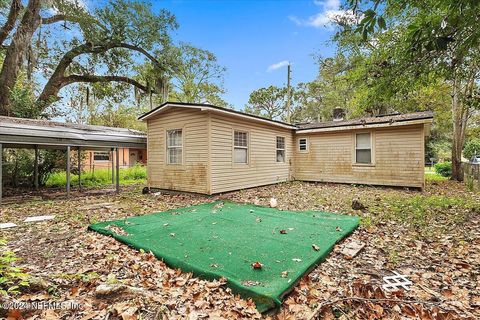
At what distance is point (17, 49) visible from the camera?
32.4 ft

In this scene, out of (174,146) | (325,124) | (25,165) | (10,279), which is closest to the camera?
(10,279)

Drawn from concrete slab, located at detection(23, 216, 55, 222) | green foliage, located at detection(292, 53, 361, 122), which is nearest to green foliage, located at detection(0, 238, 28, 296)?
concrete slab, located at detection(23, 216, 55, 222)

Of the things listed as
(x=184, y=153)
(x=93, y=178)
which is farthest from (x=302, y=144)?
(x=93, y=178)

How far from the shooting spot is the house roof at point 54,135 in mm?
7090

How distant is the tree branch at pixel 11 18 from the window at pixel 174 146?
8.26 m

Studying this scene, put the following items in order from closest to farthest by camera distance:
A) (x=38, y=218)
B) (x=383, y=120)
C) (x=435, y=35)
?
(x=435, y=35) < (x=38, y=218) < (x=383, y=120)

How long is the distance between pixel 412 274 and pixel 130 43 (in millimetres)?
14913

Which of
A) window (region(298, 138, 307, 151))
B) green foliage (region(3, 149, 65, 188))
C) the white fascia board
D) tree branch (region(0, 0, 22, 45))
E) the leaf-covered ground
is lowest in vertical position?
the leaf-covered ground

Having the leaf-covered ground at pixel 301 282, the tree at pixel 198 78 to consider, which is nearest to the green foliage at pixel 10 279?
the leaf-covered ground at pixel 301 282

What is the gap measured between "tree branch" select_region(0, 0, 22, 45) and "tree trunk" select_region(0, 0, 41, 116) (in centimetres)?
28

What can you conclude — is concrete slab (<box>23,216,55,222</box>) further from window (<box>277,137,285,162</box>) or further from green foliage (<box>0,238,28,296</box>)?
window (<box>277,137,285,162</box>)

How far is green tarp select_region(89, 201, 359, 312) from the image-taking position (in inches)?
105

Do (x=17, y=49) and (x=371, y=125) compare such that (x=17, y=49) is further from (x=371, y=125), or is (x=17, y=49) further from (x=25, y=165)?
(x=371, y=125)

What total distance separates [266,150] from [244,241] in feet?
23.8
